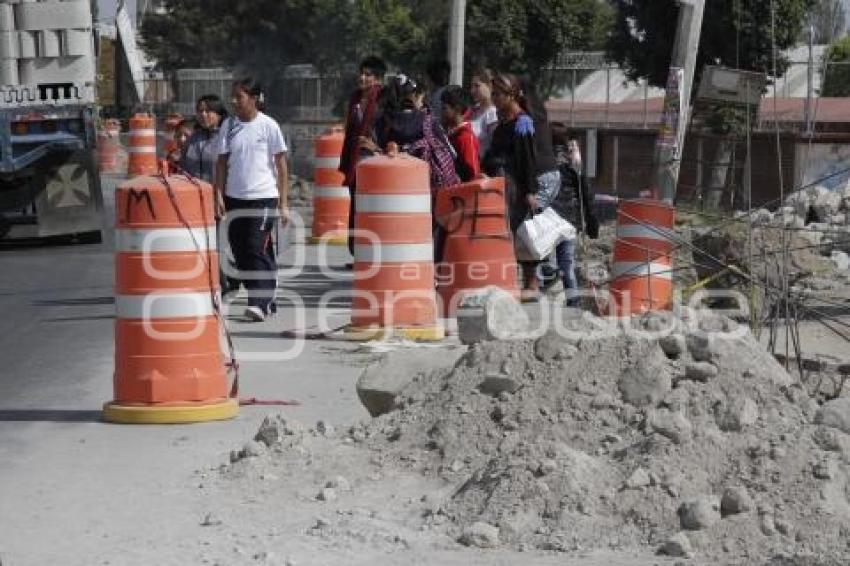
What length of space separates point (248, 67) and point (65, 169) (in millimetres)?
49385

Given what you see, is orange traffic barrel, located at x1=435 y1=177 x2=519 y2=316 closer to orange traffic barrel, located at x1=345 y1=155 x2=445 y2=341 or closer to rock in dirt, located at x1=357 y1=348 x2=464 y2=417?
orange traffic barrel, located at x1=345 y1=155 x2=445 y2=341

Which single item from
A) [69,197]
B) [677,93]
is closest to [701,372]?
[677,93]

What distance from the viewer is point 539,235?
13.7 meters

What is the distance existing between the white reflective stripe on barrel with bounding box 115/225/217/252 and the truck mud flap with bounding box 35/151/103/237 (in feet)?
37.2

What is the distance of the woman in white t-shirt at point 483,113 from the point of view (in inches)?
578

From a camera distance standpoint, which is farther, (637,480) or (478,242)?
(478,242)

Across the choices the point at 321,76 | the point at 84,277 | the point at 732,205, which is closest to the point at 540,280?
the point at 84,277

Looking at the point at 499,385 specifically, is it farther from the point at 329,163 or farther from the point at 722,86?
the point at 329,163

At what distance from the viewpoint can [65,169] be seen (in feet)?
67.3

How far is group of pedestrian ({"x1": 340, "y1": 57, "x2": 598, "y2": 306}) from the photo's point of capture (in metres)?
13.8

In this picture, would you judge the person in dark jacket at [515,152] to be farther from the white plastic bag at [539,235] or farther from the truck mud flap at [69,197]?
the truck mud flap at [69,197]

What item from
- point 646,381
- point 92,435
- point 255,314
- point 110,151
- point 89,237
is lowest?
point 110,151

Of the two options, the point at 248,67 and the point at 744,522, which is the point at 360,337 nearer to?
the point at 744,522

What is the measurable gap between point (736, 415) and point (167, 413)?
9.95 ft
